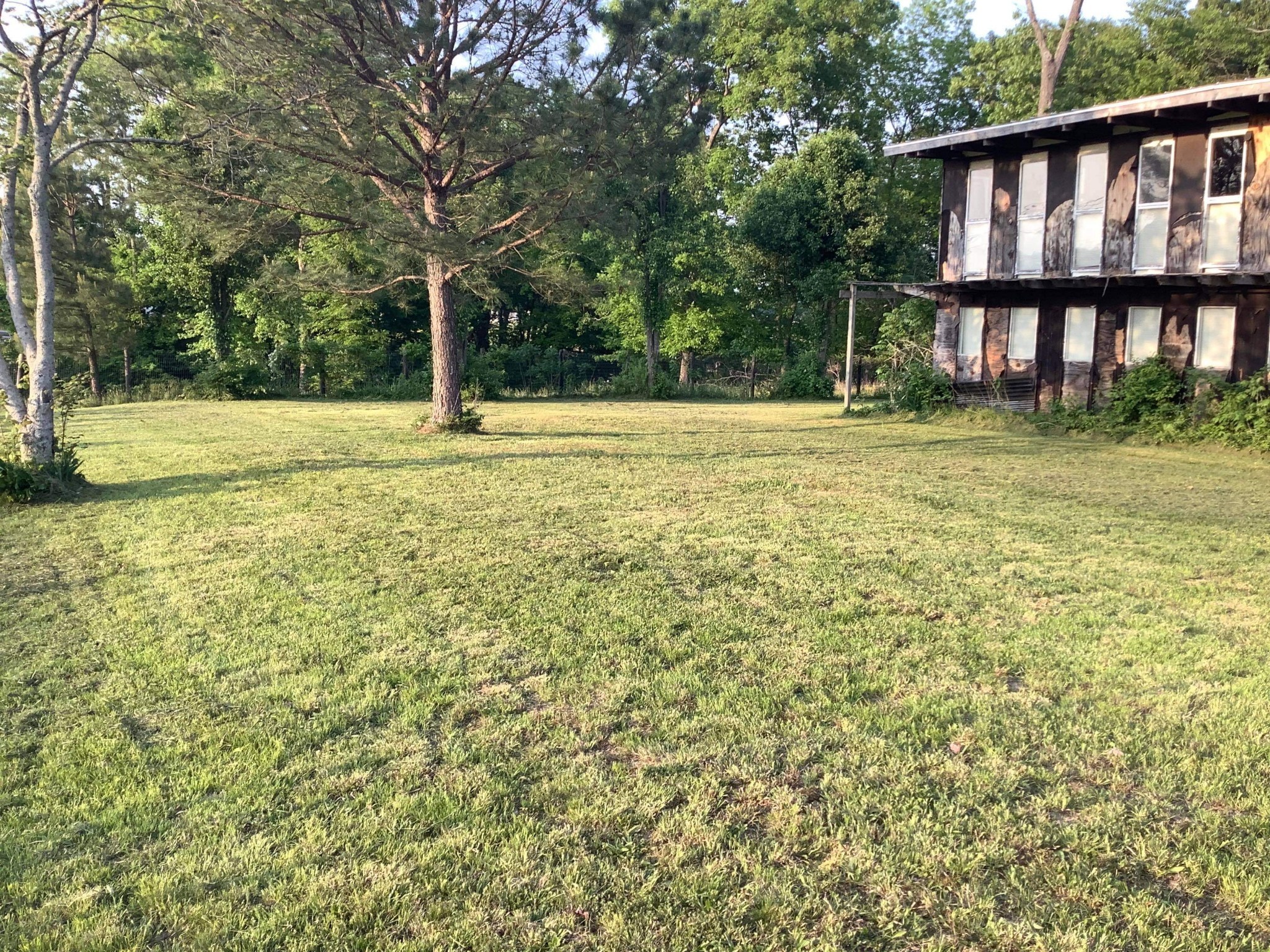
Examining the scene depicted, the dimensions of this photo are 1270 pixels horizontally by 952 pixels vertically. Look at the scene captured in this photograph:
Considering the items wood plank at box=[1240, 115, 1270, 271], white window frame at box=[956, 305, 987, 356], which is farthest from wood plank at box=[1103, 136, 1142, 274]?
white window frame at box=[956, 305, 987, 356]

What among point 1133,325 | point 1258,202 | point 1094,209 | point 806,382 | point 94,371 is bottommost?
point 806,382

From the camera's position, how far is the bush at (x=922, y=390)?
1883 centimetres

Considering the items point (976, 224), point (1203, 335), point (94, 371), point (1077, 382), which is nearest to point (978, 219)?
point (976, 224)

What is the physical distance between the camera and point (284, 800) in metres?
3.05

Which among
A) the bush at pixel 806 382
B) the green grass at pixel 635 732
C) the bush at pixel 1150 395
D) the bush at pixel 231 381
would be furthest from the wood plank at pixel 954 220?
the bush at pixel 231 381

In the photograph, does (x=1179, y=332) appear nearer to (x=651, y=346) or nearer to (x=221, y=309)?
(x=651, y=346)

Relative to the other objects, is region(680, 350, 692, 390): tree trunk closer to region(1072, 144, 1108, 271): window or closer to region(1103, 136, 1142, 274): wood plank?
region(1072, 144, 1108, 271): window

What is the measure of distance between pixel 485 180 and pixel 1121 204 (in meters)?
11.0

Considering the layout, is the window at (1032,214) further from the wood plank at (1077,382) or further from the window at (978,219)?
the wood plank at (1077,382)

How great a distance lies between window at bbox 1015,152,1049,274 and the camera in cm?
1717

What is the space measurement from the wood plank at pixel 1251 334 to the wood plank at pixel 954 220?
5.07 m

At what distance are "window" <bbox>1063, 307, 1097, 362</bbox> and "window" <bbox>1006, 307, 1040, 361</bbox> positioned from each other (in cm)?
64

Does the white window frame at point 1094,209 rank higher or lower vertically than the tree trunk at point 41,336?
higher

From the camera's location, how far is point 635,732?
141 inches
